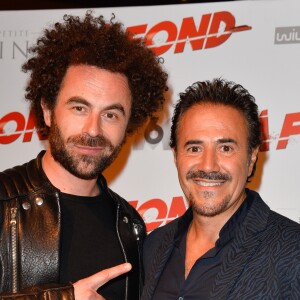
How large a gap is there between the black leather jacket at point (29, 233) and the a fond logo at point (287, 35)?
5.11ft

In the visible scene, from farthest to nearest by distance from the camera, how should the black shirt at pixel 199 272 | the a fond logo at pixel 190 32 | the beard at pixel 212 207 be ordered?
the a fond logo at pixel 190 32
the beard at pixel 212 207
the black shirt at pixel 199 272

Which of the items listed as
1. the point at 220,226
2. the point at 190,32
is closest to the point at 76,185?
the point at 220,226

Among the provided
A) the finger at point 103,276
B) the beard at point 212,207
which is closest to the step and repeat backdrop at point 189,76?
the beard at point 212,207

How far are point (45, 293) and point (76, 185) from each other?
0.56 m

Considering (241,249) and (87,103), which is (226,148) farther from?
(87,103)

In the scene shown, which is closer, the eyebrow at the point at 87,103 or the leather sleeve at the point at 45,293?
the leather sleeve at the point at 45,293

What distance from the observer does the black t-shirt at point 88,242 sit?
224 cm

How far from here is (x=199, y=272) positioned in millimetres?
2193

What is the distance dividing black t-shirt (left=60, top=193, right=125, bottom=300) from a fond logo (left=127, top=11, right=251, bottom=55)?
3.79 feet

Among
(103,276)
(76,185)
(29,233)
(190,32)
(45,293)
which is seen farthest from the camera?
(190,32)

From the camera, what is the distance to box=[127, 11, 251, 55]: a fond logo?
→ 3.21 metres

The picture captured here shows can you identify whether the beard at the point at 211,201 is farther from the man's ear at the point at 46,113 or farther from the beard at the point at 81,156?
the man's ear at the point at 46,113

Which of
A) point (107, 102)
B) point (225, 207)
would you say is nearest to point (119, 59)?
point (107, 102)

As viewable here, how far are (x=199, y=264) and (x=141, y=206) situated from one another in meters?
1.07
